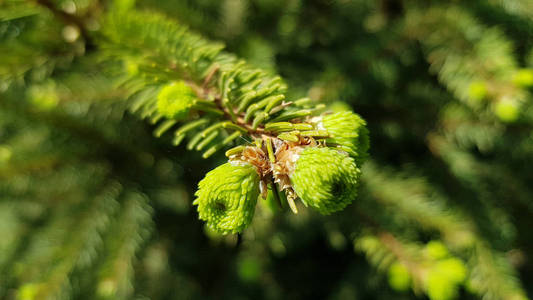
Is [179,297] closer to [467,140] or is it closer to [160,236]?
[160,236]

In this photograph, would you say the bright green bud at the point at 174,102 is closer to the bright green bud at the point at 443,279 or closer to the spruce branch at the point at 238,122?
the spruce branch at the point at 238,122

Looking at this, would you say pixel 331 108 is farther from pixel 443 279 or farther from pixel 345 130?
pixel 443 279

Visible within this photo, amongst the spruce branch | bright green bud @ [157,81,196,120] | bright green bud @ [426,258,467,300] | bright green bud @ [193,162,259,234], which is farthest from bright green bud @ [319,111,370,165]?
bright green bud @ [426,258,467,300]

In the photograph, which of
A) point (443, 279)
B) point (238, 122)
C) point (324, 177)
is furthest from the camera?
point (443, 279)

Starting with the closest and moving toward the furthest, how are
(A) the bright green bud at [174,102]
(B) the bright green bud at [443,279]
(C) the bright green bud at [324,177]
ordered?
(C) the bright green bud at [324,177]
(A) the bright green bud at [174,102]
(B) the bright green bud at [443,279]

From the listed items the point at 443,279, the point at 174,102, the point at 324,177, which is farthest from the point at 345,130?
the point at 443,279

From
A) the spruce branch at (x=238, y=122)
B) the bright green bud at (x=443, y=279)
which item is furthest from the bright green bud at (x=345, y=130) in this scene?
the bright green bud at (x=443, y=279)

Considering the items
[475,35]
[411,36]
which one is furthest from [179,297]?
[475,35]
